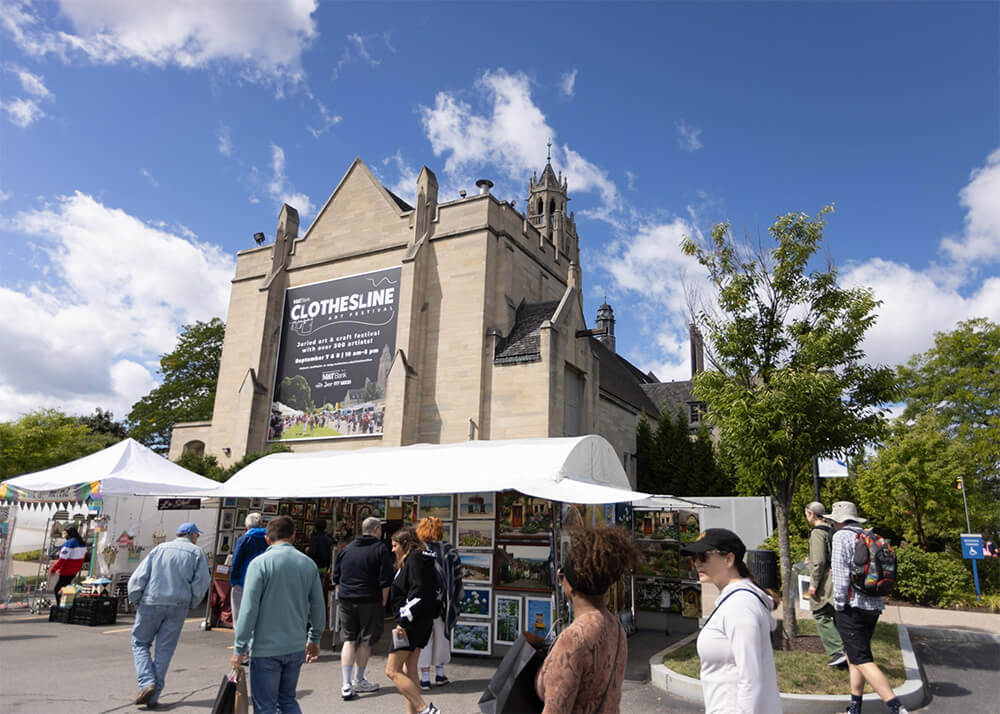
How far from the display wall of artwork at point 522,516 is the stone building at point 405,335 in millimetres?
10715

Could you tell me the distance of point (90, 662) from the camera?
8359mm

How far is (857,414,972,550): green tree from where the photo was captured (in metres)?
18.6

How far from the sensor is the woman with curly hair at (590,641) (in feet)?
7.81

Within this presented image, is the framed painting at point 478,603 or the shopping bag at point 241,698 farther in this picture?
the framed painting at point 478,603

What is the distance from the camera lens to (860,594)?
574cm

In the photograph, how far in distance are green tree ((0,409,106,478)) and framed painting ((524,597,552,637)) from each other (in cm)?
3613

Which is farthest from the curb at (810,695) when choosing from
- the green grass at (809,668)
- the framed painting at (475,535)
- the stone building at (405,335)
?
the stone building at (405,335)

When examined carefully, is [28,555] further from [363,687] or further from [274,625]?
[274,625]

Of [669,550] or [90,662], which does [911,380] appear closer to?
[669,550]

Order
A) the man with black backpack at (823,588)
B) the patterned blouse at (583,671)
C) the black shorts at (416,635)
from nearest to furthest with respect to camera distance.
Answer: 1. the patterned blouse at (583,671)
2. the black shorts at (416,635)
3. the man with black backpack at (823,588)

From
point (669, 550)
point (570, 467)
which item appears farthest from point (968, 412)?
point (570, 467)

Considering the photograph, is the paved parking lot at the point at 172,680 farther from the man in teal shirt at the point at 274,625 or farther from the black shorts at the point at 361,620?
the man in teal shirt at the point at 274,625

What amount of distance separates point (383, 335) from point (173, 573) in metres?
17.0

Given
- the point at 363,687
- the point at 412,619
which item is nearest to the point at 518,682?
the point at 412,619
